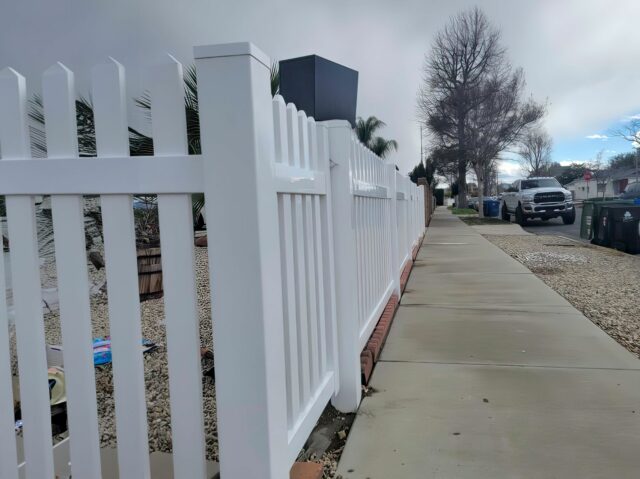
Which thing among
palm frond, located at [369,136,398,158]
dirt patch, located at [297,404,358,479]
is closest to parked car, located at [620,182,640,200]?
palm frond, located at [369,136,398,158]

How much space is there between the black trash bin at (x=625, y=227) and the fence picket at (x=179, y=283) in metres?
11.9

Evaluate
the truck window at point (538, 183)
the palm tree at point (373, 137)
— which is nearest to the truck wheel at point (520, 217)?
the truck window at point (538, 183)

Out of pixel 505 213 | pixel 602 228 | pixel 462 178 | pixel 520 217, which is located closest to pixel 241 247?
pixel 602 228

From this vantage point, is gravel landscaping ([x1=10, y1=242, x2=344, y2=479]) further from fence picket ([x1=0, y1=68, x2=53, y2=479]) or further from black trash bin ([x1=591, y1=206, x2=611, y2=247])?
black trash bin ([x1=591, y1=206, x2=611, y2=247])

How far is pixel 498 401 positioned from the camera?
10.2 ft

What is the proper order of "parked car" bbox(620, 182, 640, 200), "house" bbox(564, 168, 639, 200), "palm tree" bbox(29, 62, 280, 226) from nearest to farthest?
"palm tree" bbox(29, 62, 280, 226)
"parked car" bbox(620, 182, 640, 200)
"house" bbox(564, 168, 639, 200)

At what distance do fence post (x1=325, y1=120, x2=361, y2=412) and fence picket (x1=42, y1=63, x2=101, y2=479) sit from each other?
1.45 metres

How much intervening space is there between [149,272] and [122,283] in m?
4.66

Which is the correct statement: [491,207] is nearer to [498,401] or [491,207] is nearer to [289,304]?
[498,401]

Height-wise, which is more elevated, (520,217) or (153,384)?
(520,217)

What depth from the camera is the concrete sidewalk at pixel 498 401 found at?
7.96 feet

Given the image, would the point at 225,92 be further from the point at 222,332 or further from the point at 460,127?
the point at 460,127

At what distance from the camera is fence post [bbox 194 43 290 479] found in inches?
58.3

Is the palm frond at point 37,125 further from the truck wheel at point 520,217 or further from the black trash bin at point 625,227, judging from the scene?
the truck wheel at point 520,217
